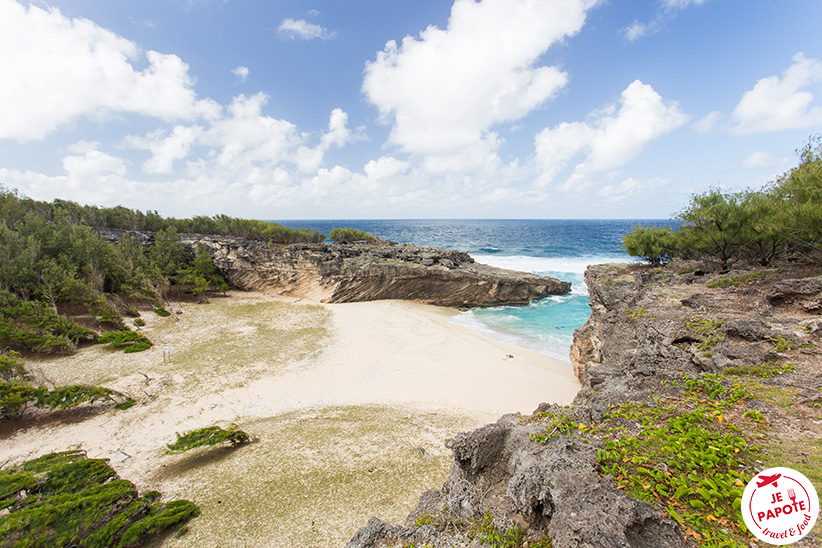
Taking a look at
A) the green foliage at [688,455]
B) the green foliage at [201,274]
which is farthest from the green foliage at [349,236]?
the green foliage at [688,455]

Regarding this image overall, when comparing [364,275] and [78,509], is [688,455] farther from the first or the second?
[364,275]

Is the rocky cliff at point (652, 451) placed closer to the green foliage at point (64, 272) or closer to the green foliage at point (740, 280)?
the green foliage at point (740, 280)

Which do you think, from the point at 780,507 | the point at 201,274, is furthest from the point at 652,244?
the point at 201,274

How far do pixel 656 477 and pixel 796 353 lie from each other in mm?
5491

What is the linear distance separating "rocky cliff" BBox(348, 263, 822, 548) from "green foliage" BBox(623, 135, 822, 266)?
3992mm

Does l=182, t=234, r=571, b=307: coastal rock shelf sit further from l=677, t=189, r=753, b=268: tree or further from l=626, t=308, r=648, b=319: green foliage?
l=626, t=308, r=648, b=319: green foliage

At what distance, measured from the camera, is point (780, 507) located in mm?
2729

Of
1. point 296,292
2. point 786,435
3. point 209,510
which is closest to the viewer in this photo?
point 786,435

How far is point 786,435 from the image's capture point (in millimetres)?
4047

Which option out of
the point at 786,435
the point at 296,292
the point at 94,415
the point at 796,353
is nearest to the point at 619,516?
the point at 786,435

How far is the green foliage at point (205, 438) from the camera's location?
805 centimetres

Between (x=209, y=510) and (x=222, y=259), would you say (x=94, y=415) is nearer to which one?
(x=209, y=510)

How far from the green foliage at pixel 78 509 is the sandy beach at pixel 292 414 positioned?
53 centimetres

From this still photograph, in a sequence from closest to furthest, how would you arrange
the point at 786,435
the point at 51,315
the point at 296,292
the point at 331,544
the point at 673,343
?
the point at 786,435 < the point at 331,544 < the point at 673,343 < the point at 51,315 < the point at 296,292
